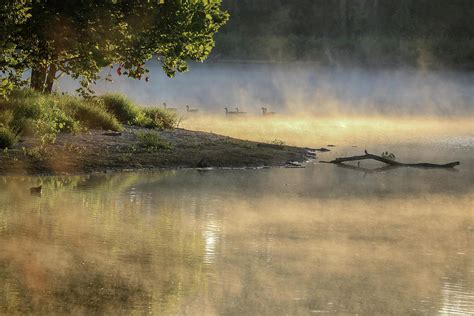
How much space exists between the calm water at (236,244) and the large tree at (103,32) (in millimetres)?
2902

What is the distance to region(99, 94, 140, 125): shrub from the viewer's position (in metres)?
35.9

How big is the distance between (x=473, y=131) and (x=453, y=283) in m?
30.2

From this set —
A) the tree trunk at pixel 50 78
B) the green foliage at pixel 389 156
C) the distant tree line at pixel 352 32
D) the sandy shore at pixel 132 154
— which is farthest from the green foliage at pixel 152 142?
the distant tree line at pixel 352 32

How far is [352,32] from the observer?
4464 inches

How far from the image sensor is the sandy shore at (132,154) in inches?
1094

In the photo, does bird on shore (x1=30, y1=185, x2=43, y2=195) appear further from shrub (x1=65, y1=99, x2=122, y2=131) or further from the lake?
shrub (x1=65, y1=99, x2=122, y2=131)

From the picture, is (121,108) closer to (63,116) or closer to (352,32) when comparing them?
(63,116)

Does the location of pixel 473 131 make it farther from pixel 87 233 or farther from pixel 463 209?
pixel 87 233

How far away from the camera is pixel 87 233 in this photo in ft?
66.4

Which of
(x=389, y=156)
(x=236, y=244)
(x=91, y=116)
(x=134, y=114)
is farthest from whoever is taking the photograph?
(x=134, y=114)

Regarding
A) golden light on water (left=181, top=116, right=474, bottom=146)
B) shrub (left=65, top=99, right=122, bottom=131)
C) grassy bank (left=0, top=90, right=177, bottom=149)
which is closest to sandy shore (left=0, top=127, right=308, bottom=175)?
grassy bank (left=0, top=90, right=177, bottom=149)

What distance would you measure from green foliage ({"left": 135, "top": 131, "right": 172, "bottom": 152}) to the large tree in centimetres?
255

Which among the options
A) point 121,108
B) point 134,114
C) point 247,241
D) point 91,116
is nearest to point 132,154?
point 91,116

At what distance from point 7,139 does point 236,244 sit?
10.3 m
